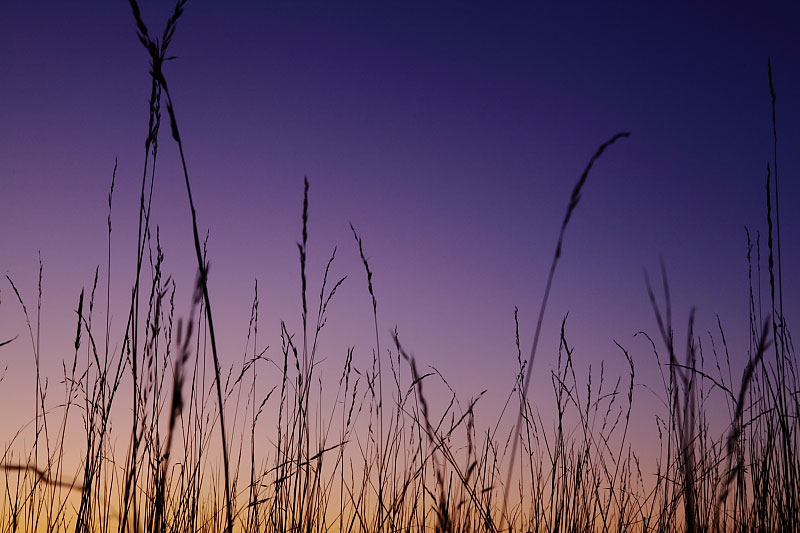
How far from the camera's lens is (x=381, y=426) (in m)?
2.84

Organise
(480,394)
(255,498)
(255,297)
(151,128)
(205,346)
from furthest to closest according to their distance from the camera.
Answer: (255,297)
(205,346)
(480,394)
(255,498)
(151,128)

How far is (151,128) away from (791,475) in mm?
1994

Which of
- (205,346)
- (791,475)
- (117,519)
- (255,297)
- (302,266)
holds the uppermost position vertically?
(255,297)

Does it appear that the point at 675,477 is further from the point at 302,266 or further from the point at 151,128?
the point at 151,128

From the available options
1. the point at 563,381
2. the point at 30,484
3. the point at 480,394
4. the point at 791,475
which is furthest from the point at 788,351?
the point at 30,484

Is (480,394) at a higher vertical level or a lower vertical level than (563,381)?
lower

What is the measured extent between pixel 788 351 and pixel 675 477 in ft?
1.99

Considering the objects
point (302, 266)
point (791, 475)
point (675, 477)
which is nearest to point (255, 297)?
point (302, 266)

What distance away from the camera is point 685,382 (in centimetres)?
127

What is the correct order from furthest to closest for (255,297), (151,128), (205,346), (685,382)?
(255,297), (205,346), (151,128), (685,382)

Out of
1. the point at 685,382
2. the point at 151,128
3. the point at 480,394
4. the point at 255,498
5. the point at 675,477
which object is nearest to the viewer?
the point at 685,382

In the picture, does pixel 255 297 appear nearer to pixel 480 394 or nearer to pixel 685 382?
pixel 480 394

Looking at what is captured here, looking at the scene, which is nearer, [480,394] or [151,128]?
[151,128]

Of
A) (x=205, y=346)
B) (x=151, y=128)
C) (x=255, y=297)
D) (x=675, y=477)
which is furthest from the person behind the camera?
(x=255, y=297)
